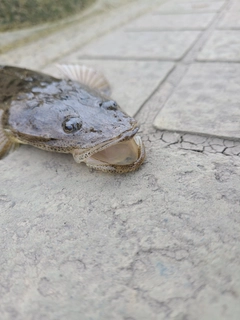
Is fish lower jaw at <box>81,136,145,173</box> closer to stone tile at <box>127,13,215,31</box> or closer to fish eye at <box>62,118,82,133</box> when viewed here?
fish eye at <box>62,118,82,133</box>

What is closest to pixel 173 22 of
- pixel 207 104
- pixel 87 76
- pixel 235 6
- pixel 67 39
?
pixel 235 6

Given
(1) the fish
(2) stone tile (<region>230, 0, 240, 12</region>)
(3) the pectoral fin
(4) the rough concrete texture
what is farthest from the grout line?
(2) stone tile (<region>230, 0, 240, 12</region>)

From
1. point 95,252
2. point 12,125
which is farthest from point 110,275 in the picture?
point 12,125

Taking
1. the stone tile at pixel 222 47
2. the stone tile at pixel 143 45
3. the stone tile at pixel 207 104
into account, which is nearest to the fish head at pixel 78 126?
the stone tile at pixel 207 104

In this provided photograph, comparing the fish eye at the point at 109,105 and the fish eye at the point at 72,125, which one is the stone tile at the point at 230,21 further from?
the fish eye at the point at 72,125

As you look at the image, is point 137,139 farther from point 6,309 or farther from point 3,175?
point 6,309

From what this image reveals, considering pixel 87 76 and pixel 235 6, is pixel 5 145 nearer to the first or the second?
pixel 87 76
